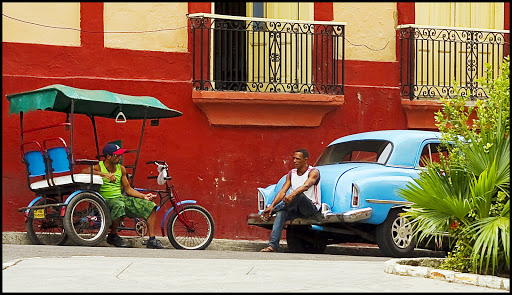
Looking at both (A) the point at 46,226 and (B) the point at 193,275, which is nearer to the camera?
(B) the point at 193,275

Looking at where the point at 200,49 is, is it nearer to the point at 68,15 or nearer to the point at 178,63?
the point at 178,63

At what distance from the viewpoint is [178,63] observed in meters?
17.8

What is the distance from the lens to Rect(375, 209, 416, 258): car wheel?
13.9 m

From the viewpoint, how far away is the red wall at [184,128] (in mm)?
16656

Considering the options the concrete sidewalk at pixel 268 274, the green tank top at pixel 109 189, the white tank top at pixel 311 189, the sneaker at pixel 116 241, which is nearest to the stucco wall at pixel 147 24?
the green tank top at pixel 109 189

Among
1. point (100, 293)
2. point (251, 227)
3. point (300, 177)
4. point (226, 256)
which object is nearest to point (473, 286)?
point (100, 293)

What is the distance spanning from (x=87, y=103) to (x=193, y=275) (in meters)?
6.42

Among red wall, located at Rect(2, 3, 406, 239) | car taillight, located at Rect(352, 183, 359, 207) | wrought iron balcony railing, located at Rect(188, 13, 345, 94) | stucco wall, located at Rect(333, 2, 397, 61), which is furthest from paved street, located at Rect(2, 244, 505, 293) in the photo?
stucco wall, located at Rect(333, 2, 397, 61)

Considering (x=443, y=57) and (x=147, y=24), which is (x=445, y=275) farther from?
(x=443, y=57)

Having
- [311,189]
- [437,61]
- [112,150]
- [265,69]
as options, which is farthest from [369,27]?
[112,150]

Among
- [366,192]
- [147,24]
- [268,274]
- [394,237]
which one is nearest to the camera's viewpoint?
[268,274]

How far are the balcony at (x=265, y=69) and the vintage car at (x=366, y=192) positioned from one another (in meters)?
2.87

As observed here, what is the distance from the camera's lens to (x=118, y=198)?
14.7 m

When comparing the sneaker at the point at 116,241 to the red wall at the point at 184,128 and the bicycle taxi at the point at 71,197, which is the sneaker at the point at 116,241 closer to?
the bicycle taxi at the point at 71,197
